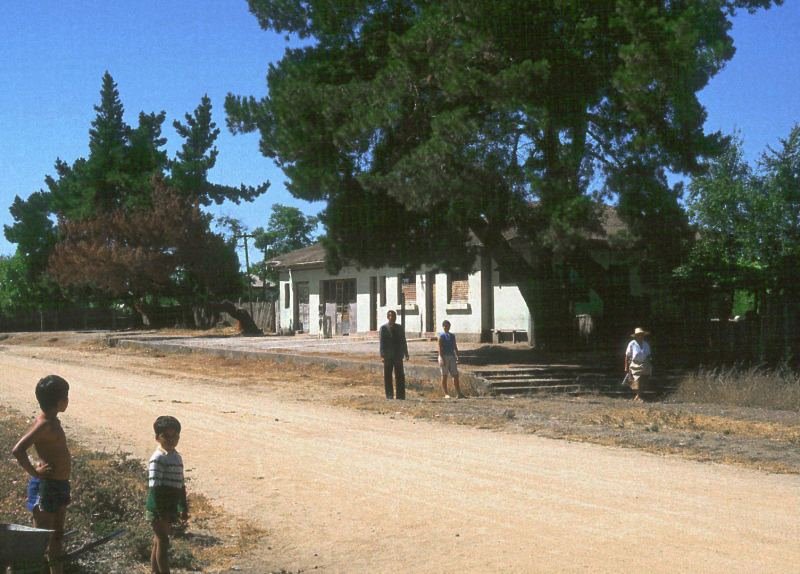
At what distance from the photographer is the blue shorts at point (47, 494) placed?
620cm

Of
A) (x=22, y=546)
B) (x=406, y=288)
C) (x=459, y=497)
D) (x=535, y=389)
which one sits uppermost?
(x=406, y=288)

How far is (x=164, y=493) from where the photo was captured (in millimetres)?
6375

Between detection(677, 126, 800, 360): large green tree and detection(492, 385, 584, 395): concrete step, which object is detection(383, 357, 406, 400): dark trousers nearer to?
detection(492, 385, 584, 395): concrete step

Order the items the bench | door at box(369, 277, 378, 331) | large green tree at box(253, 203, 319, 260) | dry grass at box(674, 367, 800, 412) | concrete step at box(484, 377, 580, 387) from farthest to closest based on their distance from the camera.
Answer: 1. large green tree at box(253, 203, 319, 260)
2. door at box(369, 277, 378, 331)
3. the bench
4. concrete step at box(484, 377, 580, 387)
5. dry grass at box(674, 367, 800, 412)

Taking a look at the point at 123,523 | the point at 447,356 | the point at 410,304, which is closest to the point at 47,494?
the point at 123,523

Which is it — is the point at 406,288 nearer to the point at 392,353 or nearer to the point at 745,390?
the point at 392,353

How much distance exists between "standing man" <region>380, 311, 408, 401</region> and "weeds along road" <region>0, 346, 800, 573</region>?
265 centimetres

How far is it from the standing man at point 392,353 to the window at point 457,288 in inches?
557

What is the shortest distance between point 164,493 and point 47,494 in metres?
→ 0.73

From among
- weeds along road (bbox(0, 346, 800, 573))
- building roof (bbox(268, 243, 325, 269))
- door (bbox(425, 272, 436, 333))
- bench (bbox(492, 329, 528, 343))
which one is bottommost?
weeds along road (bbox(0, 346, 800, 573))

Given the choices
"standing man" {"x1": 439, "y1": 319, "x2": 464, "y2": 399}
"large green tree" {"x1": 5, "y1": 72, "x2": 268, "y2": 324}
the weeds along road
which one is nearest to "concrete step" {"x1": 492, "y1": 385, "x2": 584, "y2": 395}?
"standing man" {"x1": 439, "y1": 319, "x2": 464, "y2": 399}

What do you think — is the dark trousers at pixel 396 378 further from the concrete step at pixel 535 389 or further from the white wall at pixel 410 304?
the white wall at pixel 410 304

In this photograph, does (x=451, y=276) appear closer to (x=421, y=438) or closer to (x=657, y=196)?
(x=657, y=196)

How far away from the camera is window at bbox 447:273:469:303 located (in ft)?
110
